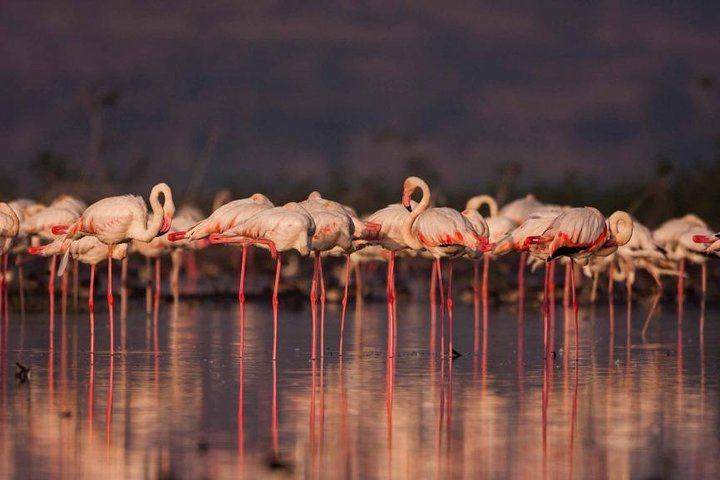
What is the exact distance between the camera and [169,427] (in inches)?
385

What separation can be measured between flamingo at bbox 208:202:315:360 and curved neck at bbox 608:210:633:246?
3315mm

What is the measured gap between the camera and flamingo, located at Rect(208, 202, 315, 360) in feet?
47.0

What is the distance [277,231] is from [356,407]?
3.91 metres

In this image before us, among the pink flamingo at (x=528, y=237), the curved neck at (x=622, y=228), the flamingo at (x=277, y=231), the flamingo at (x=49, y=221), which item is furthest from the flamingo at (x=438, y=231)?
the flamingo at (x=49, y=221)

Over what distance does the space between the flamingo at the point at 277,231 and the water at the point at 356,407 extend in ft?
3.53

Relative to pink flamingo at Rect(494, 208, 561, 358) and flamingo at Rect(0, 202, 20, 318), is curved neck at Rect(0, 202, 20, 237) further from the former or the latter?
pink flamingo at Rect(494, 208, 561, 358)

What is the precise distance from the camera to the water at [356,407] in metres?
8.59

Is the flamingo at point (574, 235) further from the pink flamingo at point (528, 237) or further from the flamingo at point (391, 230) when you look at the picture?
the flamingo at point (391, 230)

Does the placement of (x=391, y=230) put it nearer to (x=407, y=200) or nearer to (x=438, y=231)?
(x=407, y=200)

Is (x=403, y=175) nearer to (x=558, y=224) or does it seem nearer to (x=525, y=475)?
(x=558, y=224)

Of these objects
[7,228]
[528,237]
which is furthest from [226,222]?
[528,237]

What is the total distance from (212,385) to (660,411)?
3.62 metres

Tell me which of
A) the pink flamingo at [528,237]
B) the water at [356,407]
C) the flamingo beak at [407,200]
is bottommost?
the water at [356,407]

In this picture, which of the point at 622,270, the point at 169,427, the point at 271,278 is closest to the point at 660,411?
the point at 169,427
